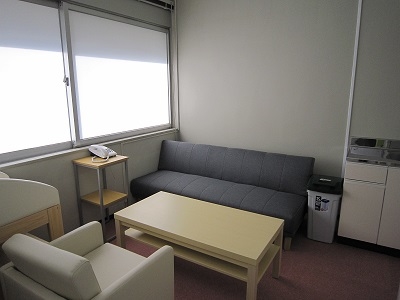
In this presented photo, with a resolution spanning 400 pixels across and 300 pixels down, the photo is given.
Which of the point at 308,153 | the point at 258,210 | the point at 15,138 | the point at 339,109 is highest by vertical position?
the point at 339,109

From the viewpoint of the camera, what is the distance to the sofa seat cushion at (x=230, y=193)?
2525 millimetres

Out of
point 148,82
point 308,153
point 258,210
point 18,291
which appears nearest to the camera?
point 18,291

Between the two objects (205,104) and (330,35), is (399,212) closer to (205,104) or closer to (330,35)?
(330,35)

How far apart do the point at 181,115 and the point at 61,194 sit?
6.46ft

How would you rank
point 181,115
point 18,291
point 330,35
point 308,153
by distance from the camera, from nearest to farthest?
point 18,291
point 330,35
point 308,153
point 181,115

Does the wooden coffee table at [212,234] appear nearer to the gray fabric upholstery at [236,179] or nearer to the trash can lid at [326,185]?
the gray fabric upholstery at [236,179]

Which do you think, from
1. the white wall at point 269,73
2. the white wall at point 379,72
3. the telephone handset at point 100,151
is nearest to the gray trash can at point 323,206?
the white wall at point 269,73

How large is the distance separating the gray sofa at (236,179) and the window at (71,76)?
62cm

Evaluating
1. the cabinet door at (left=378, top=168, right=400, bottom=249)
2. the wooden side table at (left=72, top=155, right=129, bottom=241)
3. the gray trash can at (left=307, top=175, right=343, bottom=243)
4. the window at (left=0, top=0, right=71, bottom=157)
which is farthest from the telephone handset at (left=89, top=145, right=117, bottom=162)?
the cabinet door at (left=378, top=168, right=400, bottom=249)

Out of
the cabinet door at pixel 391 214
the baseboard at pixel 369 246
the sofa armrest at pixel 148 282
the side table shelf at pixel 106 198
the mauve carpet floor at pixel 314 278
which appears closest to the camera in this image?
the sofa armrest at pixel 148 282

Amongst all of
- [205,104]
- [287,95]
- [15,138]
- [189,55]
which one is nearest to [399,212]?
[287,95]

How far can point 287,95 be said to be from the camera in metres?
3.14

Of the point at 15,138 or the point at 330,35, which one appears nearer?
the point at 15,138

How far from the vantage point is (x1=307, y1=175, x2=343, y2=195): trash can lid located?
8.47 feet
